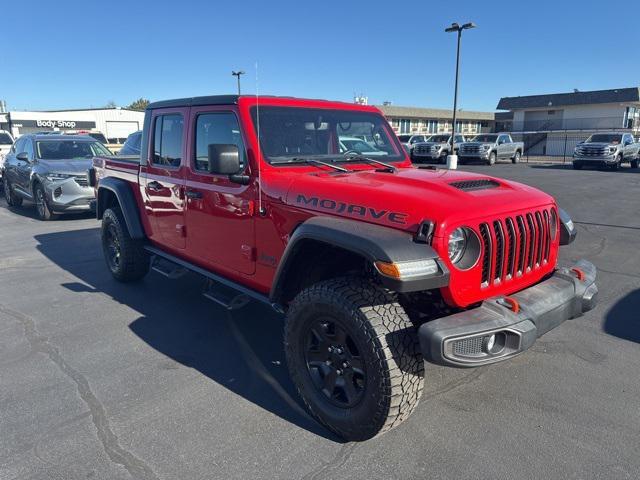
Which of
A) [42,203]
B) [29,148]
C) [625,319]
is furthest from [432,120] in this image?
[625,319]

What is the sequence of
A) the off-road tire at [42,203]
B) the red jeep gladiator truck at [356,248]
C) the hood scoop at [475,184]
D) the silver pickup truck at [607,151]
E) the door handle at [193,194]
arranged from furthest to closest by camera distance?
the silver pickup truck at [607,151], the off-road tire at [42,203], the door handle at [193,194], the hood scoop at [475,184], the red jeep gladiator truck at [356,248]

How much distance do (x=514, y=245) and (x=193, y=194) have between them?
2.51 metres

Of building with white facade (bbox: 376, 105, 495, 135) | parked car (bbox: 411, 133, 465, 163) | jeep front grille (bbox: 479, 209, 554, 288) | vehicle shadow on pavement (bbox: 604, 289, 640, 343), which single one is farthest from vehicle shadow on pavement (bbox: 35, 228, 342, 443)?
building with white facade (bbox: 376, 105, 495, 135)

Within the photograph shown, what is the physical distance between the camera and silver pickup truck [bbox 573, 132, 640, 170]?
70.8 ft

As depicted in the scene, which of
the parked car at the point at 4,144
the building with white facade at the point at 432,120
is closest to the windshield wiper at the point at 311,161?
the parked car at the point at 4,144

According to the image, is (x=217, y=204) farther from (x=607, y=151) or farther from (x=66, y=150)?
(x=607, y=151)

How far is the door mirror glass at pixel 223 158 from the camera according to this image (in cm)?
312

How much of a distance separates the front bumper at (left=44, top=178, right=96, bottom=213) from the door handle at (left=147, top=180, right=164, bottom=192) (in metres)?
5.41

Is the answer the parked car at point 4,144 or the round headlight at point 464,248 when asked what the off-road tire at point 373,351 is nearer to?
the round headlight at point 464,248

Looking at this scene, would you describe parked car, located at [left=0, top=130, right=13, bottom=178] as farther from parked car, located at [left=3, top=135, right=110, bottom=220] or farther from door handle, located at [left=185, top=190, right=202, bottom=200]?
door handle, located at [left=185, top=190, right=202, bottom=200]

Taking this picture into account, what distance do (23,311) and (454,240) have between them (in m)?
4.36

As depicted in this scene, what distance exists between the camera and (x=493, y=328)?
93.3 inches

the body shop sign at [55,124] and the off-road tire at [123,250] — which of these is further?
the body shop sign at [55,124]

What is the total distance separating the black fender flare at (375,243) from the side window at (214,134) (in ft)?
3.20
